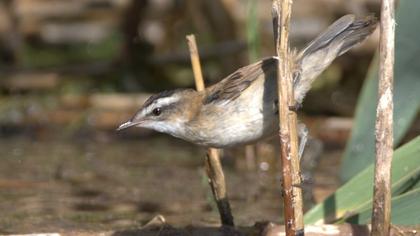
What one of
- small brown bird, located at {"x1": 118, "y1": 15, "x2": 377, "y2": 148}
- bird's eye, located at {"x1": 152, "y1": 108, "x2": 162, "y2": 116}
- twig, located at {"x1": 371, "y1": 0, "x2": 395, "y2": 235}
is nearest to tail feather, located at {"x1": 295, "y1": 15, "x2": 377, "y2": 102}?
small brown bird, located at {"x1": 118, "y1": 15, "x2": 377, "y2": 148}

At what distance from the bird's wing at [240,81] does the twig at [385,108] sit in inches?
23.8

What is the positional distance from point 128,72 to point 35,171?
182cm

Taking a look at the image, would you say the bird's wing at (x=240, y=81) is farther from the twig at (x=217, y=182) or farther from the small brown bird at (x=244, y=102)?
the twig at (x=217, y=182)

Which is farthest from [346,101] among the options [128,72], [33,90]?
[33,90]

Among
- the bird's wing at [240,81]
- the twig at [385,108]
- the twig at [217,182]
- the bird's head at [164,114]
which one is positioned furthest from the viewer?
the twig at [217,182]

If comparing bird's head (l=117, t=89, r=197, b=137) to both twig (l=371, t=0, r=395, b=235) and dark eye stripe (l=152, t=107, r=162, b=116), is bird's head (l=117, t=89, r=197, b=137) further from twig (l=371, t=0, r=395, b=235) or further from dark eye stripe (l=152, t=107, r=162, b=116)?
twig (l=371, t=0, r=395, b=235)

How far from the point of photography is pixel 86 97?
8.32 meters

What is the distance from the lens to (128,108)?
26.6 feet

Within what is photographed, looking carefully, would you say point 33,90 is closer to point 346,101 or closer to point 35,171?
point 35,171

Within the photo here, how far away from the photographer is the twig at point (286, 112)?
13.4 feet

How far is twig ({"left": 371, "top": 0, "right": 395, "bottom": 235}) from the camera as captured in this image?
4066mm

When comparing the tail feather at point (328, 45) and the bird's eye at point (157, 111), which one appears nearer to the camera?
the tail feather at point (328, 45)

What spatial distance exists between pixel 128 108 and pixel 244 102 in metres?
3.63

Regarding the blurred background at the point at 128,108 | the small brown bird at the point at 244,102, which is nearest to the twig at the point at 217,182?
the small brown bird at the point at 244,102
